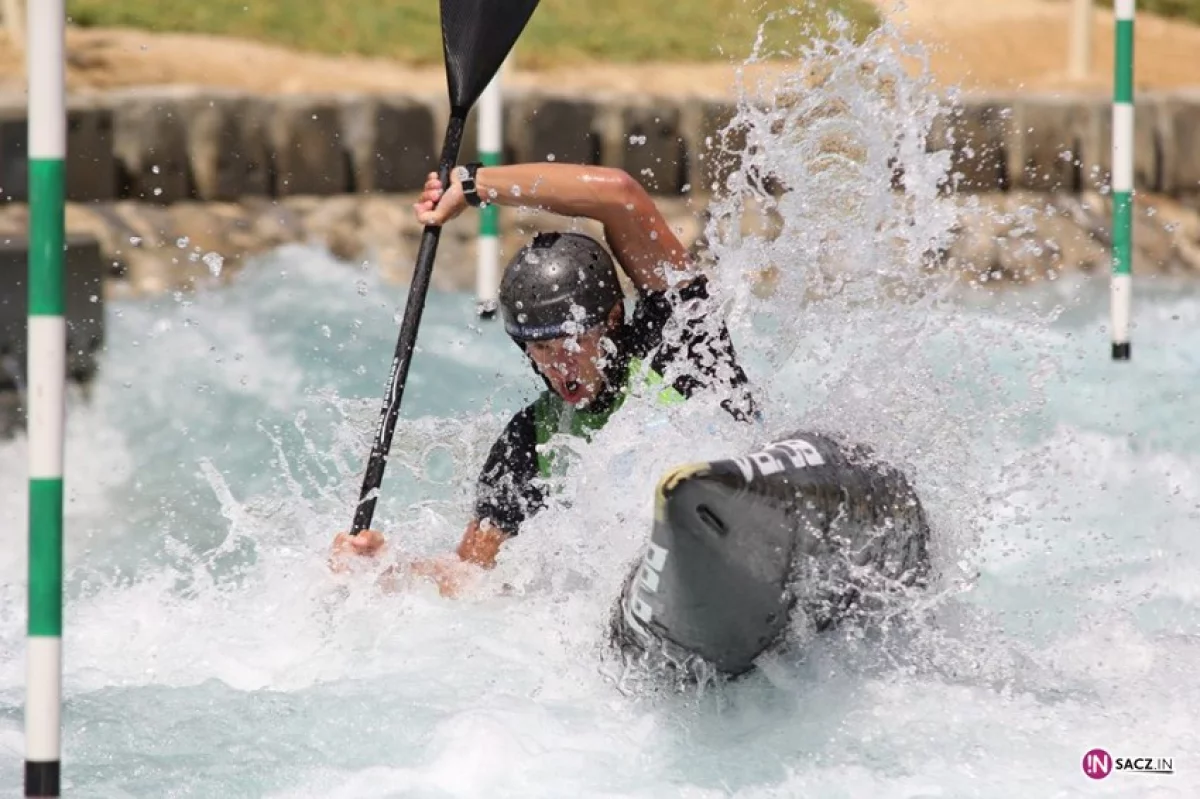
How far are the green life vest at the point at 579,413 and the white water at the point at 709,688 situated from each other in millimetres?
104

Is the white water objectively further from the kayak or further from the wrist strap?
the wrist strap

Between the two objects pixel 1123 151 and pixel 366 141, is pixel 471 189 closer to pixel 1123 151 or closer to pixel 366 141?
pixel 1123 151

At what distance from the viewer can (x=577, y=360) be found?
375cm

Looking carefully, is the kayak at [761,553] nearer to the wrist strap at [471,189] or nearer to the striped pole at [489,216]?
the wrist strap at [471,189]

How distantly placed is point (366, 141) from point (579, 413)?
4.55 metres

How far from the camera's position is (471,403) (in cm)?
652

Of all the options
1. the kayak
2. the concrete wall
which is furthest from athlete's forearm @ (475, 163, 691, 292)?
the concrete wall

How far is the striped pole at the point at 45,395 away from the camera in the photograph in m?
2.62

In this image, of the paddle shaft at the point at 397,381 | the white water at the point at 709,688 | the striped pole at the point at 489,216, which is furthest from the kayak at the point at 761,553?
the striped pole at the point at 489,216

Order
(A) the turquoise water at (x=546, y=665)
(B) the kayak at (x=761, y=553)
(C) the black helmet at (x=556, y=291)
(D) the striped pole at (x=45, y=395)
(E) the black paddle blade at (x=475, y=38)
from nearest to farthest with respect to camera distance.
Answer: (D) the striped pole at (x=45, y=395), (B) the kayak at (x=761, y=553), (A) the turquoise water at (x=546, y=665), (C) the black helmet at (x=556, y=291), (E) the black paddle blade at (x=475, y=38)

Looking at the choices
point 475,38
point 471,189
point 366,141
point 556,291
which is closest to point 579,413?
point 556,291

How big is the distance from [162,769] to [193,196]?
506 centimetres

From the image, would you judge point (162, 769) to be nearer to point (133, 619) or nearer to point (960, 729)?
point (133, 619)

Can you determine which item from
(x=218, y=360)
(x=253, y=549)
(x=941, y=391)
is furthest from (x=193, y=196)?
(x=941, y=391)
